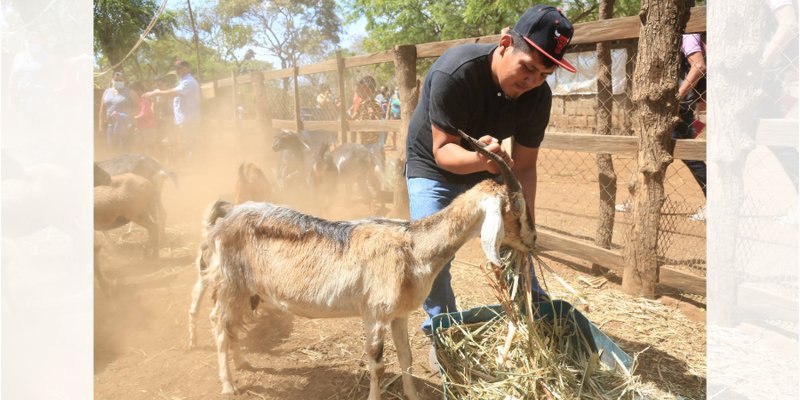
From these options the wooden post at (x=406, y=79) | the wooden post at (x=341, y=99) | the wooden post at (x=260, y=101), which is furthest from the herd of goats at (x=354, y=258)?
the wooden post at (x=260, y=101)

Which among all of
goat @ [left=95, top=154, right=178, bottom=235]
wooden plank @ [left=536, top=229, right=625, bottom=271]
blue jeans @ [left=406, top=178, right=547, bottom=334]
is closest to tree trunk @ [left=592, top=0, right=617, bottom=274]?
wooden plank @ [left=536, top=229, right=625, bottom=271]

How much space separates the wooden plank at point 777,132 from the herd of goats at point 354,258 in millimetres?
2126

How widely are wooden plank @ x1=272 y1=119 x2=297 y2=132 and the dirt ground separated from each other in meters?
5.71

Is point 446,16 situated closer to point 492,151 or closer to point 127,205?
point 127,205

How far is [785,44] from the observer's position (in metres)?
3.49

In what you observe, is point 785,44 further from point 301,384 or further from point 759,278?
point 301,384

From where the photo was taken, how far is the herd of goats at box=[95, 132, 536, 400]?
9.78ft

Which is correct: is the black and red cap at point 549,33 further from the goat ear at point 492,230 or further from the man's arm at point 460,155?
the goat ear at point 492,230

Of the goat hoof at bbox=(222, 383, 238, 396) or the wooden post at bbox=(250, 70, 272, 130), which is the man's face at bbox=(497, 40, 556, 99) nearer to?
the goat hoof at bbox=(222, 383, 238, 396)

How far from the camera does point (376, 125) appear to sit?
8211mm

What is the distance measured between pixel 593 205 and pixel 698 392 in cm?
593

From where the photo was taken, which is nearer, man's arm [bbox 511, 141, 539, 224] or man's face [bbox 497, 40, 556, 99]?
man's face [bbox 497, 40, 556, 99]

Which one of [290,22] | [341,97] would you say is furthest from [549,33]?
[290,22]

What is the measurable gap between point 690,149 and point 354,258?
3348 mm
